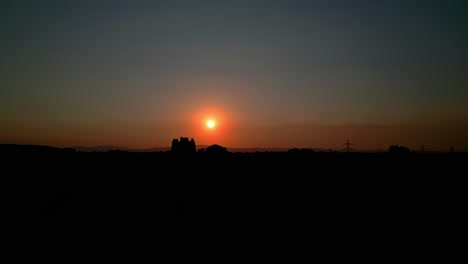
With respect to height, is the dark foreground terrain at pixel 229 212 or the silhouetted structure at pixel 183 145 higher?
the silhouetted structure at pixel 183 145

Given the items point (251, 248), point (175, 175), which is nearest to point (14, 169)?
point (175, 175)

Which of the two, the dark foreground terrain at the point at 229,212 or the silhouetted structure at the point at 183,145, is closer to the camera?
the dark foreground terrain at the point at 229,212

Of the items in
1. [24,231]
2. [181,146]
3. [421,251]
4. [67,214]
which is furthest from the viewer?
[181,146]

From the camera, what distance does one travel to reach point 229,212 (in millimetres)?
28328

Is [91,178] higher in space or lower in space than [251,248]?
higher

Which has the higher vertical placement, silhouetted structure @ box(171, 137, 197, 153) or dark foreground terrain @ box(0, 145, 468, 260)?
silhouetted structure @ box(171, 137, 197, 153)

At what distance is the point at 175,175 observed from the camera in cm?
4328

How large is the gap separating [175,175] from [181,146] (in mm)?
38514

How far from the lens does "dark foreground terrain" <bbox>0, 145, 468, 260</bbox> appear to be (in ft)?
66.4

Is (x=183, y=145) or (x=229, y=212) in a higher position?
(x=183, y=145)

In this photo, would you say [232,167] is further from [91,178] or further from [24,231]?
[24,231]

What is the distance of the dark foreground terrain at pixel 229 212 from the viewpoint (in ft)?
66.4

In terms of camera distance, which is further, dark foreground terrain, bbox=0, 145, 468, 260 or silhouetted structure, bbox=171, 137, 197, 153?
silhouetted structure, bbox=171, 137, 197, 153

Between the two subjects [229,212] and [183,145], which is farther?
[183,145]
